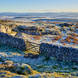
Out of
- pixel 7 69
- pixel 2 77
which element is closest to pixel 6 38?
pixel 7 69

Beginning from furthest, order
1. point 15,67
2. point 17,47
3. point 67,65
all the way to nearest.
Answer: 1. point 17,47
2. point 67,65
3. point 15,67

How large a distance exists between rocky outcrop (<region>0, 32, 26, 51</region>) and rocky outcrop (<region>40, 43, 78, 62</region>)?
2.48m

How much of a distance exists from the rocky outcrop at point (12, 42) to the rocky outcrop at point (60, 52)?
248 cm

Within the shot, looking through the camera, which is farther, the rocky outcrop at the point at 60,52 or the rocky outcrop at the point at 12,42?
the rocky outcrop at the point at 12,42

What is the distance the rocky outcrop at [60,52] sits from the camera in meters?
10.2

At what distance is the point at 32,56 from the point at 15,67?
131 inches

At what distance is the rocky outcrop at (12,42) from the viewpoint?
1343 cm

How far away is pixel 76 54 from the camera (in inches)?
397

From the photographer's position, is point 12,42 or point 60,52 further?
point 12,42

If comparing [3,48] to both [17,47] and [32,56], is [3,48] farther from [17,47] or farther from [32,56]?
[32,56]

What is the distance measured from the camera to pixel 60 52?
10.6 m

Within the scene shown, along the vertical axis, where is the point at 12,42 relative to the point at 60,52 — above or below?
above

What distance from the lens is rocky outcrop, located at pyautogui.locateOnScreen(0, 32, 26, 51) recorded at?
44.1 feet

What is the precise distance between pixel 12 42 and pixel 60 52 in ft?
19.0
